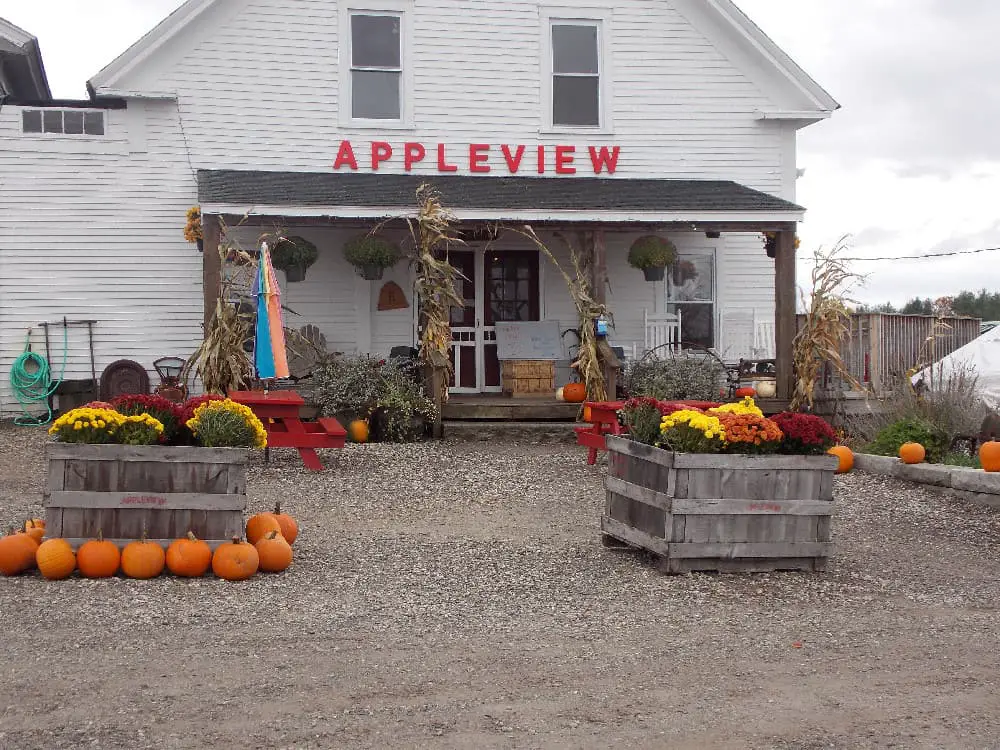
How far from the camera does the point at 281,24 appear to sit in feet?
53.3

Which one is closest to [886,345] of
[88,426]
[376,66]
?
[376,66]

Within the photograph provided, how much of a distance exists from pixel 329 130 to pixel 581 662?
39.8ft

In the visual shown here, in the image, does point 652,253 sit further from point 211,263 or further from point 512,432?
point 211,263

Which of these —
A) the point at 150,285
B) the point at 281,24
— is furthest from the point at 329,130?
the point at 150,285

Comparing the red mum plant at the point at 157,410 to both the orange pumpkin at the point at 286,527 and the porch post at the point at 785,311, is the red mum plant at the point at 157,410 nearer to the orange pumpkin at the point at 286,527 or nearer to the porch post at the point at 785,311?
the orange pumpkin at the point at 286,527

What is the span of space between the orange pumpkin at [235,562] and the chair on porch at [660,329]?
10.5m

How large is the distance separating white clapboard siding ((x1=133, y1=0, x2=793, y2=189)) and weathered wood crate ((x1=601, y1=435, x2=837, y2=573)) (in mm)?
9803

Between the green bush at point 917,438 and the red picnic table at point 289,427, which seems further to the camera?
the green bush at point 917,438

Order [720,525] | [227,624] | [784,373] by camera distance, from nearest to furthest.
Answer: [227,624] → [720,525] → [784,373]

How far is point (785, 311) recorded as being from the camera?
14977mm

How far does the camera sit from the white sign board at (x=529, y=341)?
632 inches

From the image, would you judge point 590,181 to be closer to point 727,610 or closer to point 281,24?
point 281,24

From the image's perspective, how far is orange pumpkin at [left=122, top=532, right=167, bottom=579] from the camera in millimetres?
7129

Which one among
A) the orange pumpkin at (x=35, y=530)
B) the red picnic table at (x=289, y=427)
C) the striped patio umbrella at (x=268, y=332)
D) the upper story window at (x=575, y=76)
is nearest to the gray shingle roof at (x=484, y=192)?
the upper story window at (x=575, y=76)
